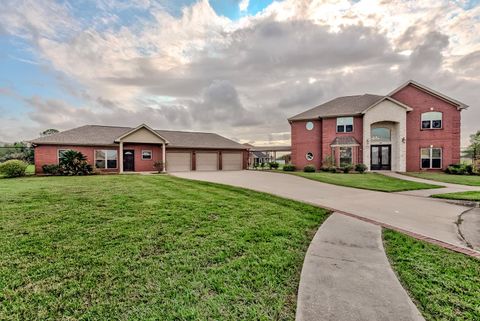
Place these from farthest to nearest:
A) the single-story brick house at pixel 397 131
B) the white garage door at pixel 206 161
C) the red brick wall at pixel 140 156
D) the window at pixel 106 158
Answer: the white garage door at pixel 206 161
the red brick wall at pixel 140 156
the window at pixel 106 158
the single-story brick house at pixel 397 131

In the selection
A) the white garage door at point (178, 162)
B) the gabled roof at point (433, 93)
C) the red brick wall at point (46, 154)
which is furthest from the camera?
the white garage door at point (178, 162)

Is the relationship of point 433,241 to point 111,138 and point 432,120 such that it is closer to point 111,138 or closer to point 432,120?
point 432,120

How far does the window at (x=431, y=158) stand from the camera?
2053 cm

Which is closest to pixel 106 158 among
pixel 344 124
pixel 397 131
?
pixel 344 124

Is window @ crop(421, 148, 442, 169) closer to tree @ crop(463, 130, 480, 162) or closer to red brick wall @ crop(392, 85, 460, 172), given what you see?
red brick wall @ crop(392, 85, 460, 172)

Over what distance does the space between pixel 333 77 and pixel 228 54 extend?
11.3 meters

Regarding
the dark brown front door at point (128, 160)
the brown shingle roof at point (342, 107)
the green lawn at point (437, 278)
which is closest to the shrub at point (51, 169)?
the dark brown front door at point (128, 160)

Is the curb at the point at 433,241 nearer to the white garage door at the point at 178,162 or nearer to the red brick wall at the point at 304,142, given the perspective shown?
the red brick wall at the point at 304,142

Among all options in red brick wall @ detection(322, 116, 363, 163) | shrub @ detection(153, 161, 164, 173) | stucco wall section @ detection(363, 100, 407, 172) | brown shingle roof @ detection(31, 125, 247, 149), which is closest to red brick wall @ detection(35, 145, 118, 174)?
brown shingle roof @ detection(31, 125, 247, 149)

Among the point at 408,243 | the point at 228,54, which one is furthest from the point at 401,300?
the point at 228,54

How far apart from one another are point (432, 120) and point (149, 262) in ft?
86.8

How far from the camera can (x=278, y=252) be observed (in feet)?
12.7

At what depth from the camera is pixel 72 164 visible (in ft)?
58.5

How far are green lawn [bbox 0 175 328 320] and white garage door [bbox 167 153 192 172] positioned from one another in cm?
1800
